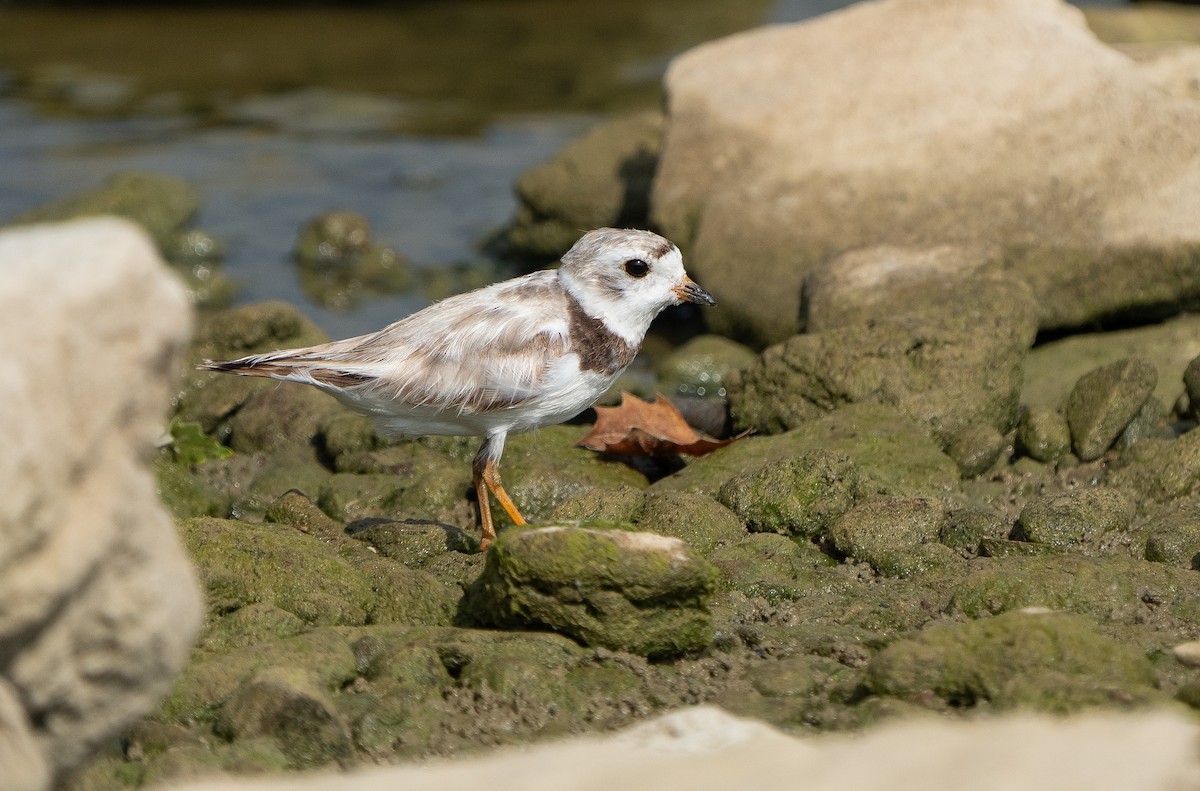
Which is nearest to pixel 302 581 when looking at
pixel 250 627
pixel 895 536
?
pixel 250 627

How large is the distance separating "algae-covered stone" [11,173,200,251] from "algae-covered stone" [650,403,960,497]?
7410mm

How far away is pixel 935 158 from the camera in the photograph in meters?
9.40

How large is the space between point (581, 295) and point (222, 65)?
1494 centimetres

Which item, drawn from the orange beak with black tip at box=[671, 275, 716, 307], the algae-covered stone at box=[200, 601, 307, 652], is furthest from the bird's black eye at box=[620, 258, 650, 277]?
the algae-covered stone at box=[200, 601, 307, 652]

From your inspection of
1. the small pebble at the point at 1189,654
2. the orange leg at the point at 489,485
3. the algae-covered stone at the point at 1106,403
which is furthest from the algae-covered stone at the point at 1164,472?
the orange leg at the point at 489,485

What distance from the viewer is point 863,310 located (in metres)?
7.94

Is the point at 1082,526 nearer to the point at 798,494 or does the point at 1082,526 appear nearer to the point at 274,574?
the point at 798,494

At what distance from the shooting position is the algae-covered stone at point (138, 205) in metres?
12.3

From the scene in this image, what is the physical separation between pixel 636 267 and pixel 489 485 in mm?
1220

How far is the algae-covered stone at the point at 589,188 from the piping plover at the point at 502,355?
227 inches

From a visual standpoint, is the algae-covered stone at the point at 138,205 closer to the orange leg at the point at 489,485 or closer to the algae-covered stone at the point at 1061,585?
the orange leg at the point at 489,485

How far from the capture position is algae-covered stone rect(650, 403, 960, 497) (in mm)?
6379

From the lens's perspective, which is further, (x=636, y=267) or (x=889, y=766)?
(x=636, y=267)

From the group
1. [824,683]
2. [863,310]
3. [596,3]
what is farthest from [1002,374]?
[596,3]
